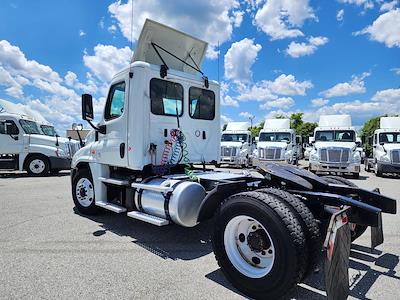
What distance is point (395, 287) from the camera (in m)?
3.37

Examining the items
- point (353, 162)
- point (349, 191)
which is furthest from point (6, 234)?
point (353, 162)

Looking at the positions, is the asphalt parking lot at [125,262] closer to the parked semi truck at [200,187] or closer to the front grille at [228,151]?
the parked semi truck at [200,187]

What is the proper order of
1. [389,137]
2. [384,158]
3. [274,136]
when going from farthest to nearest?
[274,136]
[389,137]
[384,158]

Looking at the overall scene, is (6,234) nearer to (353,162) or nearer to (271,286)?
(271,286)

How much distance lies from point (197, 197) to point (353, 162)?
40.5 feet

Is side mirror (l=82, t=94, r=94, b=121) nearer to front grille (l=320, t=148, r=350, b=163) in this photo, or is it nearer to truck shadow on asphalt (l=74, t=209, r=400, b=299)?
truck shadow on asphalt (l=74, t=209, r=400, b=299)

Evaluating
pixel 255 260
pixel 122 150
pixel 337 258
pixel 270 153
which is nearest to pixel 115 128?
pixel 122 150

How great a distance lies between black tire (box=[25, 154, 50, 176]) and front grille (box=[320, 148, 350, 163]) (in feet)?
43.3

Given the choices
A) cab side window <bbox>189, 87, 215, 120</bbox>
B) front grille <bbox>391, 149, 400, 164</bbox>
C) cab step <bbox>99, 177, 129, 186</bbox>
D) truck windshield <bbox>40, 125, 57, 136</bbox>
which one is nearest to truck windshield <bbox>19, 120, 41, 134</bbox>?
truck windshield <bbox>40, 125, 57, 136</bbox>

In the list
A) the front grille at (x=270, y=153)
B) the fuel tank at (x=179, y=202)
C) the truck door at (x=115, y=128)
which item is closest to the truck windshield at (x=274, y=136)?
the front grille at (x=270, y=153)

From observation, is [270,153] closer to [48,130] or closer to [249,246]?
[48,130]

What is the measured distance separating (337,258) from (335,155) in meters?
13.2

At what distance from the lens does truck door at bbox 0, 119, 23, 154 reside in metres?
14.1

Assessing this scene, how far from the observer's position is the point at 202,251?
14.8ft
